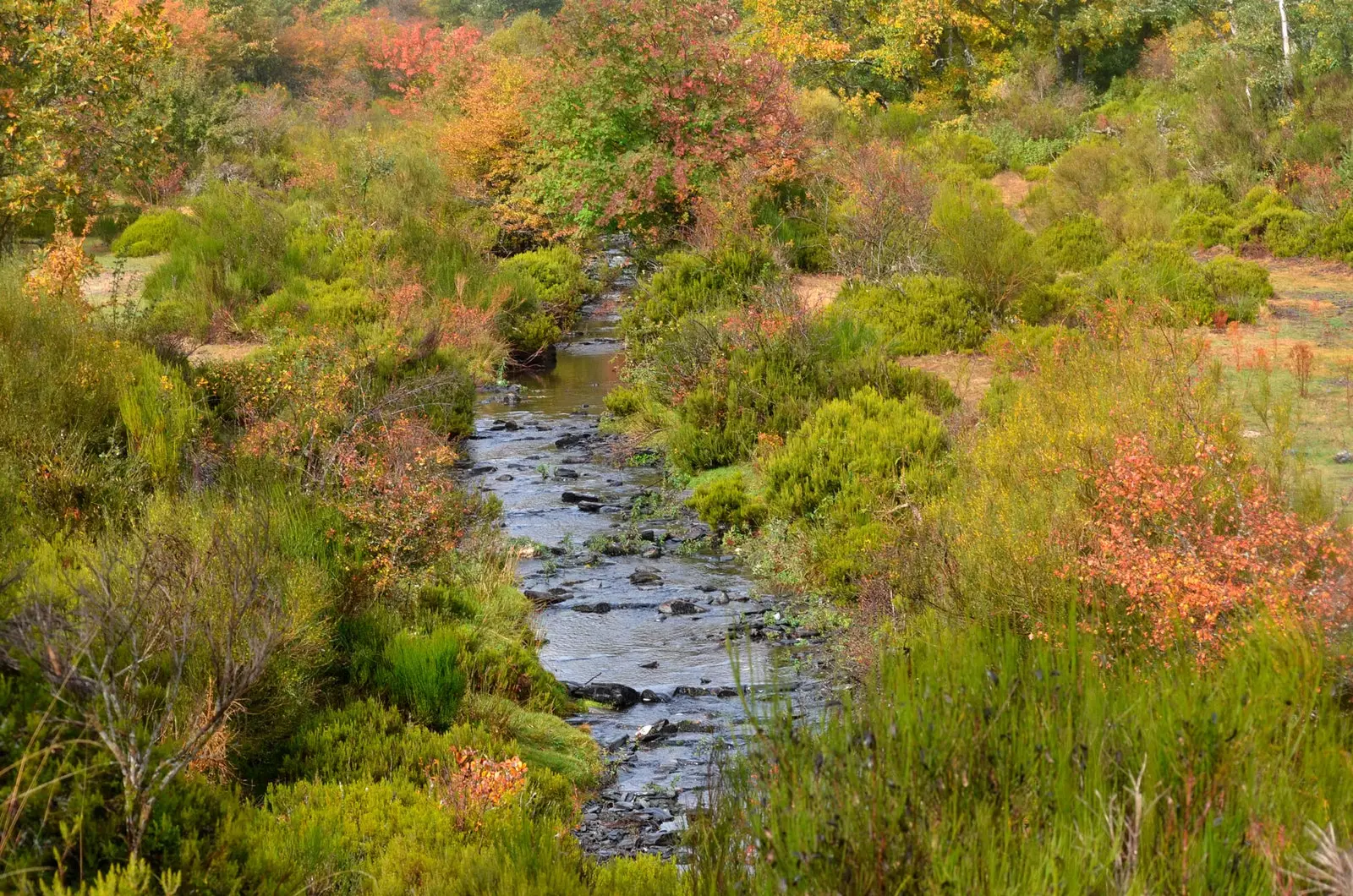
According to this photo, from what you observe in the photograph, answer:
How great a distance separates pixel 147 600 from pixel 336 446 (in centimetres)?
328

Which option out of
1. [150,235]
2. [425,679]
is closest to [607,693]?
[425,679]

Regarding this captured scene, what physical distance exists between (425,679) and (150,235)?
13422 mm

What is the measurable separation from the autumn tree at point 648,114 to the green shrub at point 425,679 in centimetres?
1167

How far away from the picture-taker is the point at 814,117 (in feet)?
83.9

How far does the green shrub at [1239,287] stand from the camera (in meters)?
13.4

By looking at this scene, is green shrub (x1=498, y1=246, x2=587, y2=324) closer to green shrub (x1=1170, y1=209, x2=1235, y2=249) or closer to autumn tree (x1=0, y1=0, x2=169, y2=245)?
autumn tree (x1=0, y1=0, x2=169, y2=245)

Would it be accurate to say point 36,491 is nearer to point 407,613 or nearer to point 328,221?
point 407,613

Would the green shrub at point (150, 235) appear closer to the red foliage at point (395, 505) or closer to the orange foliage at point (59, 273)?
the orange foliage at point (59, 273)

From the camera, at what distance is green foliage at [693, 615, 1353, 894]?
281cm

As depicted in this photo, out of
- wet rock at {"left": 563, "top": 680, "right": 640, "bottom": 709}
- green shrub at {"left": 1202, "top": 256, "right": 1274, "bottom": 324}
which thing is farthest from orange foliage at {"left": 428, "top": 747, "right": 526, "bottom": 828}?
green shrub at {"left": 1202, "top": 256, "right": 1274, "bottom": 324}

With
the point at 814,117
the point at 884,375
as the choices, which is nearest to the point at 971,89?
the point at 814,117

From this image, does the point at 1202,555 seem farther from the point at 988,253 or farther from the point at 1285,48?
the point at 1285,48

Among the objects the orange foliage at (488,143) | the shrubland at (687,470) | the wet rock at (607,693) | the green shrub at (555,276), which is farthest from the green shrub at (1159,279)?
the orange foliage at (488,143)

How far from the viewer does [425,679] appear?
6.17 m
